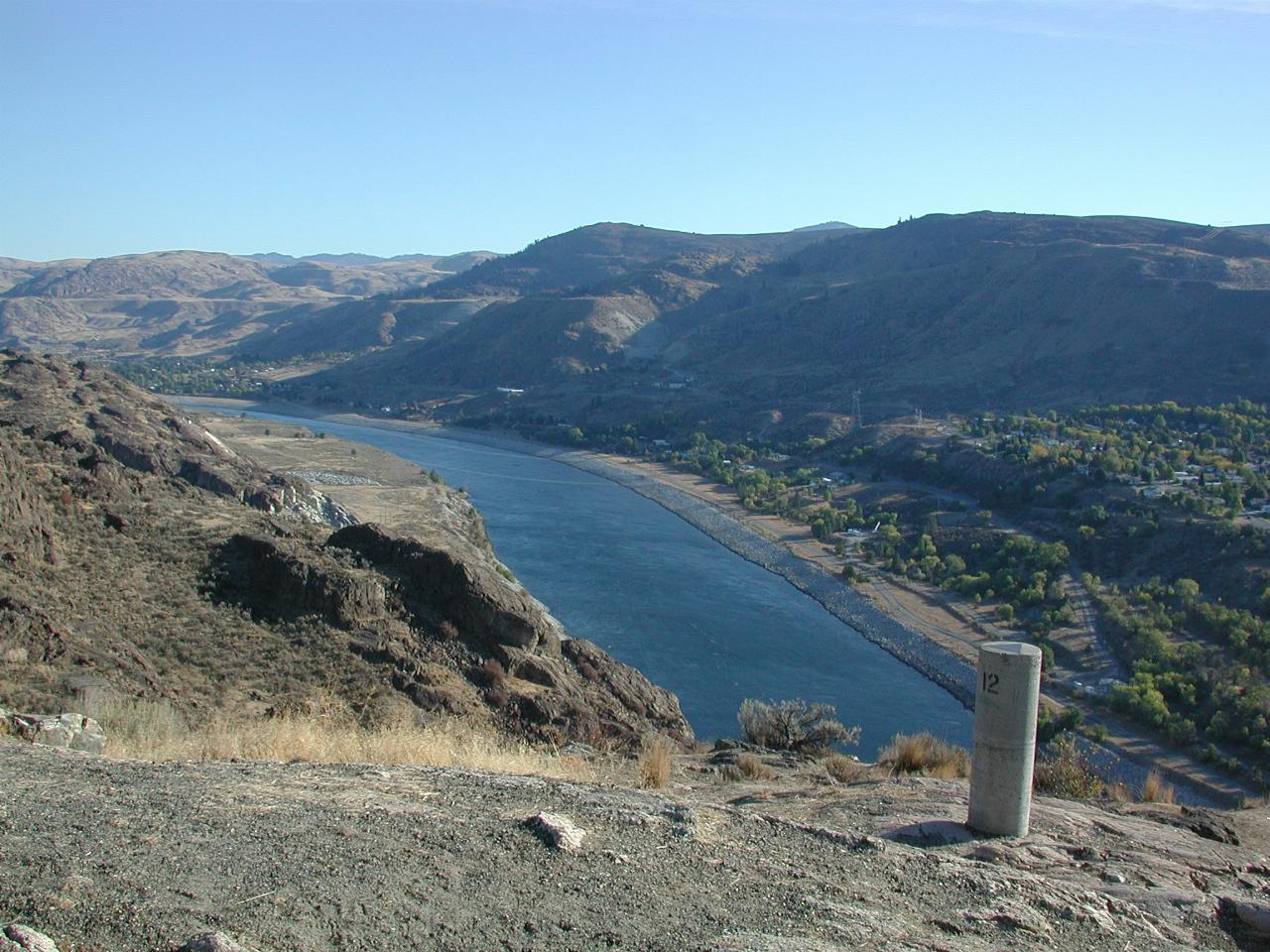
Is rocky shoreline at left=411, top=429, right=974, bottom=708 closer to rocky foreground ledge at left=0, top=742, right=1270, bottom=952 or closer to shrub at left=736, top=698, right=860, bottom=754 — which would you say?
shrub at left=736, top=698, right=860, bottom=754

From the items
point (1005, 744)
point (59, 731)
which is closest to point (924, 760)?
point (1005, 744)

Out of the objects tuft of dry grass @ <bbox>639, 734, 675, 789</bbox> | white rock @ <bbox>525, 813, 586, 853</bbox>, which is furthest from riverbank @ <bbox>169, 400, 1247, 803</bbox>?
white rock @ <bbox>525, 813, 586, 853</bbox>

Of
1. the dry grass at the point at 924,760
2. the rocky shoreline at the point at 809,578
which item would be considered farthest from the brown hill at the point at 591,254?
the dry grass at the point at 924,760

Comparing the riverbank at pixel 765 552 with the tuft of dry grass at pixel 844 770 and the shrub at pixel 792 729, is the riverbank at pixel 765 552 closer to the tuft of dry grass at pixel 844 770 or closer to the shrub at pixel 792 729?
the shrub at pixel 792 729

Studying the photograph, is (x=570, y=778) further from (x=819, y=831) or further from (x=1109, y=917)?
(x=1109, y=917)

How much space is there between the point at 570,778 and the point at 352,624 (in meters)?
5.84

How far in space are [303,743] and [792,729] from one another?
661 cm

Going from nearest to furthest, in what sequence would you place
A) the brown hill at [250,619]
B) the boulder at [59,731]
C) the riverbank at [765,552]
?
the boulder at [59,731] < the brown hill at [250,619] < the riverbank at [765,552]

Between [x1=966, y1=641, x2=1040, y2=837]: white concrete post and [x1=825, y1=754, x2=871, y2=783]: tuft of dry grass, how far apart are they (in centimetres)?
265

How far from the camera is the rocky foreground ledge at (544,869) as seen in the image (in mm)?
4844

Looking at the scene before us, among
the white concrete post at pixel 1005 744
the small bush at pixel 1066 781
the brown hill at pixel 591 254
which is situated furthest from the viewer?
the brown hill at pixel 591 254

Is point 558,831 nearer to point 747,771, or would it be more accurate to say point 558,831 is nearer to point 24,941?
point 24,941

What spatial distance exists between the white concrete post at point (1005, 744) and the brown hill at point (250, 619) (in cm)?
602

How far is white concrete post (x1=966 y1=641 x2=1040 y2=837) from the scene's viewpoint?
23.4 ft
